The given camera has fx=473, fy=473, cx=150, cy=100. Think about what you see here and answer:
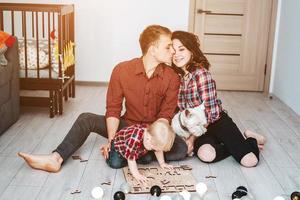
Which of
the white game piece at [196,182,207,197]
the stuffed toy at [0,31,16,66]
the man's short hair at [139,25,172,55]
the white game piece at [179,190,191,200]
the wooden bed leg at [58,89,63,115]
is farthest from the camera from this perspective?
the wooden bed leg at [58,89,63,115]

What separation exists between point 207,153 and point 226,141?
0.43 ft

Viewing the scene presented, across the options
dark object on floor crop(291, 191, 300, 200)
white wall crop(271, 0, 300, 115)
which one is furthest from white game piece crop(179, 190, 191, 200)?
white wall crop(271, 0, 300, 115)

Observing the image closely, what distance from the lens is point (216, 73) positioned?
183 inches

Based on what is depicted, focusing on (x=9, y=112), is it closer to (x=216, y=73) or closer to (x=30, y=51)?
(x=30, y=51)

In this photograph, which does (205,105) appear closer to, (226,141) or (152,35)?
(226,141)

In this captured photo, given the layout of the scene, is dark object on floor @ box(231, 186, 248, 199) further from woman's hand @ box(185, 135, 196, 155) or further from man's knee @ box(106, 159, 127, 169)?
man's knee @ box(106, 159, 127, 169)

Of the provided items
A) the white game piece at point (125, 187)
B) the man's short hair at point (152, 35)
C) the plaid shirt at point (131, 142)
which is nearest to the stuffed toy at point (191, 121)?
the plaid shirt at point (131, 142)

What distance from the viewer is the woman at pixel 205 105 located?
2.60 m

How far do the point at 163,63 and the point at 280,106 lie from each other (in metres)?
1.78

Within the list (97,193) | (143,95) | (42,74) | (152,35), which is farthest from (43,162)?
(42,74)

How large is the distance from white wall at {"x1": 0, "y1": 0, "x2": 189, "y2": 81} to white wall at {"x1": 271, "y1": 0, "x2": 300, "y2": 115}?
910 millimetres

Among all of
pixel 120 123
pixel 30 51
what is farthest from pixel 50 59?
pixel 120 123

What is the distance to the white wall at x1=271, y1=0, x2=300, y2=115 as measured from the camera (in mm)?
→ 3832

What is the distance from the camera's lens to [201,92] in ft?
8.56
